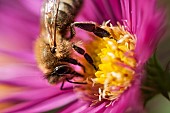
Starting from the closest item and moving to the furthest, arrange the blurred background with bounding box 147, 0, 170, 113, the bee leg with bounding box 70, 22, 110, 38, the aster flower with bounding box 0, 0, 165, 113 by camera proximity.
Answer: the aster flower with bounding box 0, 0, 165, 113 → the bee leg with bounding box 70, 22, 110, 38 → the blurred background with bounding box 147, 0, 170, 113

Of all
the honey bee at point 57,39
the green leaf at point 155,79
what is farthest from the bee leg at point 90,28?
the green leaf at point 155,79

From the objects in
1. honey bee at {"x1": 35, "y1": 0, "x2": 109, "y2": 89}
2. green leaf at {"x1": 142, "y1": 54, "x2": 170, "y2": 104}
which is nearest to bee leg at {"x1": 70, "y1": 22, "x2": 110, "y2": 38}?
honey bee at {"x1": 35, "y1": 0, "x2": 109, "y2": 89}

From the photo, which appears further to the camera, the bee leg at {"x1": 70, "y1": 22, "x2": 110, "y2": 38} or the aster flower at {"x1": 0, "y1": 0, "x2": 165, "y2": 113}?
the bee leg at {"x1": 70, "y1": 22, "x2": 110, "y2": 38}

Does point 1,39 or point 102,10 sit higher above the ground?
point 1,39

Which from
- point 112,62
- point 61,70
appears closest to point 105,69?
point 112,62

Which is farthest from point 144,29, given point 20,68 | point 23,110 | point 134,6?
point 20,68

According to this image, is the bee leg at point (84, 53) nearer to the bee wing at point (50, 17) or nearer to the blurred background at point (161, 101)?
the bee wing at point (50, 17)

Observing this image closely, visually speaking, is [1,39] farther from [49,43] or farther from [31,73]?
[49,43]

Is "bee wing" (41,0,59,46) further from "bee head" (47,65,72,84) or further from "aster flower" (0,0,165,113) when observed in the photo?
"aster flower" (0,0,165,113)
